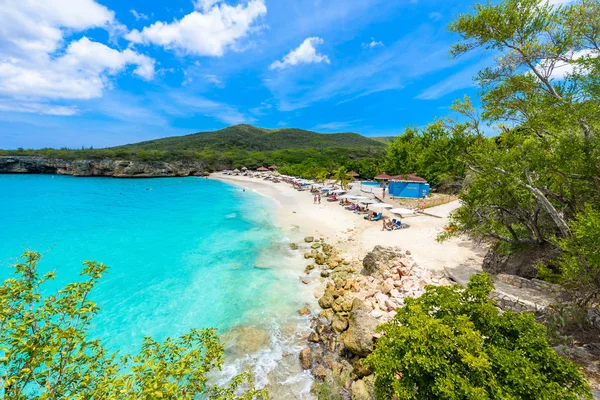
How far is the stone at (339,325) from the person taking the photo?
9.26m

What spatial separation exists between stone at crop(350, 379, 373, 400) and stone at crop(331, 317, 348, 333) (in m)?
2.45

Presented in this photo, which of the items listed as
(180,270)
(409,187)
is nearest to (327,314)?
(180,270)

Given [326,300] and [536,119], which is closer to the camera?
[536,119]

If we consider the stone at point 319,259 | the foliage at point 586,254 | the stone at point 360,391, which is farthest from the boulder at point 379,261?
the foliage at point 586,254

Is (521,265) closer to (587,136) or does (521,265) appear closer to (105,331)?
(587,136)

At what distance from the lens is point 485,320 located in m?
4.47

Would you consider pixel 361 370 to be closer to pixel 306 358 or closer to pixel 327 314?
pixel 306 358

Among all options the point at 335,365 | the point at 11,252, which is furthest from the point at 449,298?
the point at 11,252

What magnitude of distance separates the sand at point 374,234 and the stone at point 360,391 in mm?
7826

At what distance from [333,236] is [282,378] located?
45.2 ft

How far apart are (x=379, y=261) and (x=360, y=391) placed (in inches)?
301

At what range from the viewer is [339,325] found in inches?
369

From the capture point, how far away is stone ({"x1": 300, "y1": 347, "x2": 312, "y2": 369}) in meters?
8.05

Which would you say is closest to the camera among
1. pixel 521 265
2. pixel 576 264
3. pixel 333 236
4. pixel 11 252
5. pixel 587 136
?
pixel 576 264
